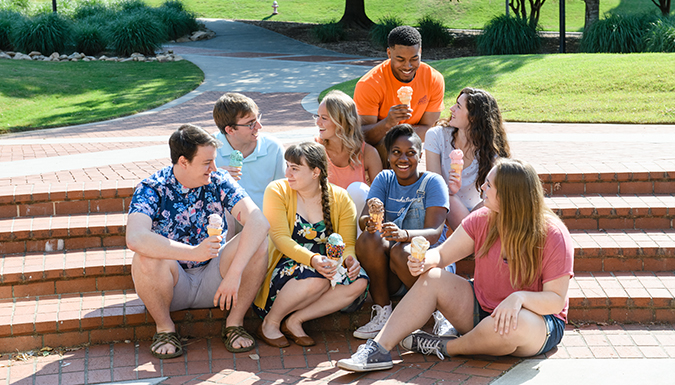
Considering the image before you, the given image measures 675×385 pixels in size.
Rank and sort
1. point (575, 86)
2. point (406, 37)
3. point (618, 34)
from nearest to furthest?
1. point (406, 37)
2. point (575, 86)
3. point (618, 34)

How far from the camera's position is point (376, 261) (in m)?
4.03

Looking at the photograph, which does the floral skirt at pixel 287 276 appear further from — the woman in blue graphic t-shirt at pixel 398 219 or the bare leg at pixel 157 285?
the bare leg at pixel 157 285

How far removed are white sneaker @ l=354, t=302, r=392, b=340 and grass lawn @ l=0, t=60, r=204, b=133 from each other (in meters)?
8.94

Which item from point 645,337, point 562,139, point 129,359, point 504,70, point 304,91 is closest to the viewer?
point 129,359

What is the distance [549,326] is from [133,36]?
18893mm

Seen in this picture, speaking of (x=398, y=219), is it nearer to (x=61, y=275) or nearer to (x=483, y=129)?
(x=483, y=129)

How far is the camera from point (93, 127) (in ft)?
35.1

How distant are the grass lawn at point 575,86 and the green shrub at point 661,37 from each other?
191 cm

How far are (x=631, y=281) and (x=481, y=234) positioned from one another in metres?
1.71

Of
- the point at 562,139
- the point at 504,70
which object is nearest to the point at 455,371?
the point at 562,139

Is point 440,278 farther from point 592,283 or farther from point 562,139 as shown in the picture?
point 562,139

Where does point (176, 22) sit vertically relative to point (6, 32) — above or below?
above

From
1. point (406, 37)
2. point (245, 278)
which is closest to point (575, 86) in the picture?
point (406, 37)

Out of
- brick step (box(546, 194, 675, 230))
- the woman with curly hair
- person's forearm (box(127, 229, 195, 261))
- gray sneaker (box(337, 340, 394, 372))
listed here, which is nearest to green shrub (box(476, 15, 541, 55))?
brick step (box(546, 194, 675, 230))
